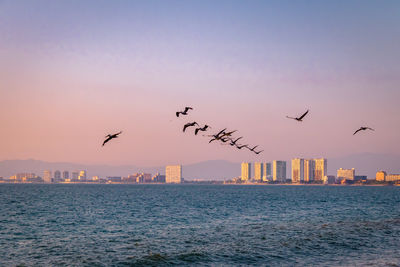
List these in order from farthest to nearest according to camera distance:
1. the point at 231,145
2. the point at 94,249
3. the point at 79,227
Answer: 1. the point at 79,227
2. the point at 94,249
3. the point at 231,145

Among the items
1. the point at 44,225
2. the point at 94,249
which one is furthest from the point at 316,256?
the point at 44,225

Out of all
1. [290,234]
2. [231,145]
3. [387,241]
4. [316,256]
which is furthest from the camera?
[290,234]

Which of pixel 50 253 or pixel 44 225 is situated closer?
pixel 50 253

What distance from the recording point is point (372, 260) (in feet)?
109

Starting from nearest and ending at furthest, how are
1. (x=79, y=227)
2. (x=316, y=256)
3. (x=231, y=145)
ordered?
(x=231, y=145), (x=316, y=256), (x=79, y=227)

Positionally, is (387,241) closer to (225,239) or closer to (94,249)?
(225,239)

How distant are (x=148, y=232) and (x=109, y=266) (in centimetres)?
1860

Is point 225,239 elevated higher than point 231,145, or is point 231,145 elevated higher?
point 231,145

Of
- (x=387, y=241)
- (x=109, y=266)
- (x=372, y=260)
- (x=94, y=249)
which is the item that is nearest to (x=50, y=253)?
(x=94, y=249)

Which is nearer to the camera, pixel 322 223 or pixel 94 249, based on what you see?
pixel 94 249

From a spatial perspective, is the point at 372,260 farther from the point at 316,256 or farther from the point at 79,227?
the point at 79,227

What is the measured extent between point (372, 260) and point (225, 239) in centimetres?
1605

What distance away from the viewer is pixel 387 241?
4278 cm

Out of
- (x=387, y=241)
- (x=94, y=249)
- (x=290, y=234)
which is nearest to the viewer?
(x=94, y=249)
